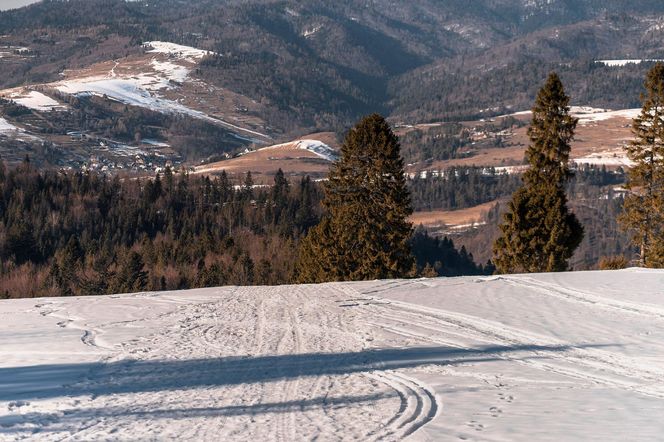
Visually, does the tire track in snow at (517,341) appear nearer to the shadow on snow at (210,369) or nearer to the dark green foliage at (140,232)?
the shadow on snow at (210,369)

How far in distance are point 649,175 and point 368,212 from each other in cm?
2226

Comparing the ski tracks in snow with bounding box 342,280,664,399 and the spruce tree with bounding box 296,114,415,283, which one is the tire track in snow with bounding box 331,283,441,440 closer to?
the ski tracks in snow with bounding box 342,280,664,399

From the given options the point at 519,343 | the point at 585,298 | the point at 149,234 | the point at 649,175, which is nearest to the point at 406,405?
the point at 519,343

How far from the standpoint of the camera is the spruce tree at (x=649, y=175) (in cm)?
5612

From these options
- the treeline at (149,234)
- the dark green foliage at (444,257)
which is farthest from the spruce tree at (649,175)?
the dark green foliage at (444,257)

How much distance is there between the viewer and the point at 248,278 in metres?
111

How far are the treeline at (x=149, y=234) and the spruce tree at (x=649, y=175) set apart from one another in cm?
5992

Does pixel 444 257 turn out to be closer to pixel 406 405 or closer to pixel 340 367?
pixel 340 367

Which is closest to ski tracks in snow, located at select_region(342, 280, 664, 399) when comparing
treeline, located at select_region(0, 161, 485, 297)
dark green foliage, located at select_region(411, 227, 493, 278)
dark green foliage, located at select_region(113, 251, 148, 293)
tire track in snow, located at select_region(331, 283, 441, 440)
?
tire track in snow, located at select_region(331, 283, 441, 440)

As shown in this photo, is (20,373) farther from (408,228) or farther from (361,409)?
(408,228)

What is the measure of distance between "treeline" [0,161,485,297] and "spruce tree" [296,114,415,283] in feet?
147

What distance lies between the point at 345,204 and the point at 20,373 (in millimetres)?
43497

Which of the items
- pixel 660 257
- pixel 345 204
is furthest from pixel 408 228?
pixel 660 257

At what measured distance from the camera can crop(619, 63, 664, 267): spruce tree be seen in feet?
184
